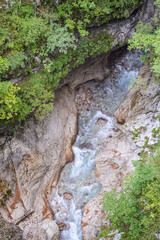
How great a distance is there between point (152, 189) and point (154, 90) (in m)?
7.48

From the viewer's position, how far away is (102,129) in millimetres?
15523

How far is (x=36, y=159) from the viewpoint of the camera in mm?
12508

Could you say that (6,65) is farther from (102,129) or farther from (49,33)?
(102,129)

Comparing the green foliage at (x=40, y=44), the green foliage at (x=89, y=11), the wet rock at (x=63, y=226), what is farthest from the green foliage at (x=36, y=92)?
the wet rock at (x=63, y=226)

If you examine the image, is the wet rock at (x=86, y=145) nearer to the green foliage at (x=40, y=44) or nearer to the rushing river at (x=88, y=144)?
the rushing river at (x=88, y=144)

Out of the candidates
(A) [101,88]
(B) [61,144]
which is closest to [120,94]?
(A) [101,88]

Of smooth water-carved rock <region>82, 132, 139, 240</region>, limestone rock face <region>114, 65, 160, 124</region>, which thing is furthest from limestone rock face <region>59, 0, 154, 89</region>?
smooth water-carved rock <region>82, 132, 139, 240</region>

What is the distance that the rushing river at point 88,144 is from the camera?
12.6 metres

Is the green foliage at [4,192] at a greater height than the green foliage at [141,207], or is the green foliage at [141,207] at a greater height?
the green foliage at [4,192]

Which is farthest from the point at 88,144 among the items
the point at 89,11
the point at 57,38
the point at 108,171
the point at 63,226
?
the point at 89,11

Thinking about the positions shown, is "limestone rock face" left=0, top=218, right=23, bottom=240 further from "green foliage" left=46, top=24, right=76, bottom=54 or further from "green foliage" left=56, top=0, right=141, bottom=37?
"green foliage" left=56, top=0, right=141, bottom=37

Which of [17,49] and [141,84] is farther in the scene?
[141,84]

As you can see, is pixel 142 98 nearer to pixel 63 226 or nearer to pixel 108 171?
pixel 108 171

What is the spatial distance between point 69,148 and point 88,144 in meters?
1.40
